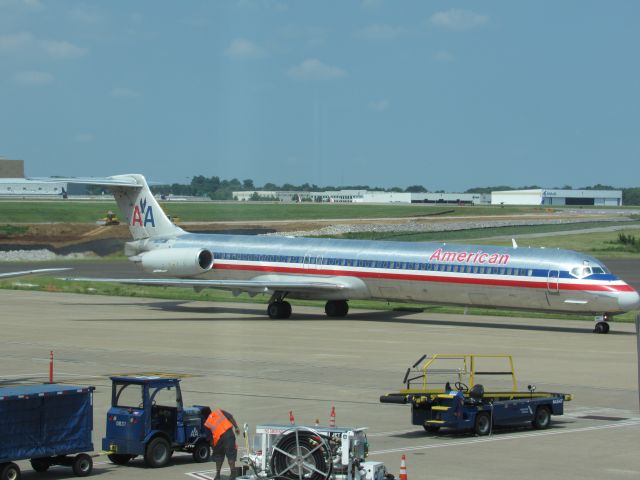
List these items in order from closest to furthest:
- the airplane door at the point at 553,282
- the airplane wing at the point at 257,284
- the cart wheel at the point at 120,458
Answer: the cart wheel at the point at 120,458 → the airplane door at the point at 553,282 → the airplane wing at the point at 257,284

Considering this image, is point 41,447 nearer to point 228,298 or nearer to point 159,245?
point 159,245

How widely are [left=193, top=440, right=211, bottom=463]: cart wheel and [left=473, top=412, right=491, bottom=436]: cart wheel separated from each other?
5640 mm

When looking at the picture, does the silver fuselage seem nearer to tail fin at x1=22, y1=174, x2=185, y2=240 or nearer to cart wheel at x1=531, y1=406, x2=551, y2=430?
tail fin at x1=22, y1=174, x2=185, y2=240

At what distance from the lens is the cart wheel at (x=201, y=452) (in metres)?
19.8

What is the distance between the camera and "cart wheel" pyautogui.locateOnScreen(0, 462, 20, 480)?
17.3 meters

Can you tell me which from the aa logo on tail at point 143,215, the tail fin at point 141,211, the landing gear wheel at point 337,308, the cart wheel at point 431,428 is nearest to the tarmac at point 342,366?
the cart wheel at point 431,428

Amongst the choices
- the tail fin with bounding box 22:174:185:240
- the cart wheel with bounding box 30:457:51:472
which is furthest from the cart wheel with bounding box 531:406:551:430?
the tail fin with bounding box 22:174:185:240

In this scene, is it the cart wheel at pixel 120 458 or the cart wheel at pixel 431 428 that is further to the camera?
the cart wheel at pixel 431 428

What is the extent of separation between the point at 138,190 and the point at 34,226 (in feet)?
148

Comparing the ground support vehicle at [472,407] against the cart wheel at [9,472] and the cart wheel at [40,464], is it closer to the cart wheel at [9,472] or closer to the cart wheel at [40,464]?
the cart wheel at [40,464]

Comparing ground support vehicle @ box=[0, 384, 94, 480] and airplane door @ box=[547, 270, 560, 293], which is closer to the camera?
ground support vehicle @ box=[0, 384, 94, 480]

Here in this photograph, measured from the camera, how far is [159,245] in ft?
172

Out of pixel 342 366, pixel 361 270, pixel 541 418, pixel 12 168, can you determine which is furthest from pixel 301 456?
pixel 12 168

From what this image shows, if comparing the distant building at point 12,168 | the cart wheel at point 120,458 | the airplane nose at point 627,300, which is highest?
the distant building at point 12,168
